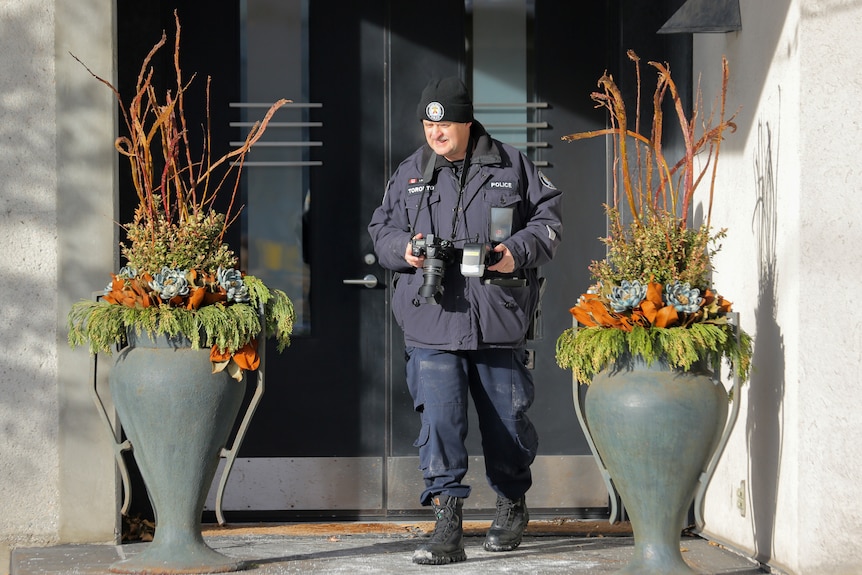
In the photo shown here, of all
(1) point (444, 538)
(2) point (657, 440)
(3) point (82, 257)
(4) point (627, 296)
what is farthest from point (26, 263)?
(2) point (657, 440)

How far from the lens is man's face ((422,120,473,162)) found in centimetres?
481

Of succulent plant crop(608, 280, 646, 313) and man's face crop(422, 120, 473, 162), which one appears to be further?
man's face crop(422, 120, 473, 162)

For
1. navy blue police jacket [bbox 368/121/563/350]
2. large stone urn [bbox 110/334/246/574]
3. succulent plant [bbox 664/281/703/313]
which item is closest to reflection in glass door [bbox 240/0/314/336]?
navy blue police jacket [bbox 368/121/563/350]

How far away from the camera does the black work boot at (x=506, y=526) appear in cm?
500

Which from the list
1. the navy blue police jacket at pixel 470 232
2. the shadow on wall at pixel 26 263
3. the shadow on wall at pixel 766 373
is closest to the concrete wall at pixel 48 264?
the shadow on wall at pixel 26 263

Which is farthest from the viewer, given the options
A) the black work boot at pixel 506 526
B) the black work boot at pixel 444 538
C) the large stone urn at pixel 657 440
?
the black work boot at pixel 506 526

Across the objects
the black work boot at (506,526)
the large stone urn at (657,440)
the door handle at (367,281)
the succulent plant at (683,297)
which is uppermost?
the door handle at (367,281)

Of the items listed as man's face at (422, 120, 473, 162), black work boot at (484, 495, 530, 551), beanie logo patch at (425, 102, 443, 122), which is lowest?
black work boot at (484, 495, 530, 551)

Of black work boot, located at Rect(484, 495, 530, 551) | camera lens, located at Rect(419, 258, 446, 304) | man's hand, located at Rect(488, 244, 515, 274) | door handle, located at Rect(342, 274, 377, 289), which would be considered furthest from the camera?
door handle, located at Rect(342, 274, 377, 289)

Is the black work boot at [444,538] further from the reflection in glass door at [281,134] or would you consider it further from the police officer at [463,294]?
the reflection in glass door at [281,134]

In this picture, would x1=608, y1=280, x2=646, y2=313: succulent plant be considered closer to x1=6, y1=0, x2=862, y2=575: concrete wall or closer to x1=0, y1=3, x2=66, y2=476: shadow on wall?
x1=6, y1=0, x2=862, y2=575: concrete wall

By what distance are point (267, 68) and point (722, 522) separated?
9.33 ft

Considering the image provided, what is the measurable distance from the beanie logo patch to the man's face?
3 cm

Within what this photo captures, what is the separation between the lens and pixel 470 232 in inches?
190
